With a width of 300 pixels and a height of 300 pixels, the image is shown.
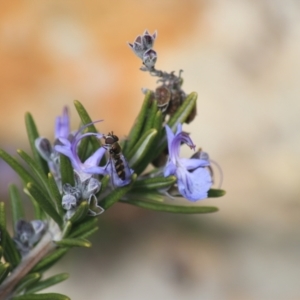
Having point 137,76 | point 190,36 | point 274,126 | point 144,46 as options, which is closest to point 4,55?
point 137,76

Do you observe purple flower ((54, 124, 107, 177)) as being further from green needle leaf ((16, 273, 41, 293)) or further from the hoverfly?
green needle leaf ((16, 273, 41, 293))

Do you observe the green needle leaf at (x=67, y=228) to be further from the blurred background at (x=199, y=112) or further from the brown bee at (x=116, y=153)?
the blurred background at (x=199, y=112)

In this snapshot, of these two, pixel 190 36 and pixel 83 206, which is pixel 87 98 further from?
pixel 83 206

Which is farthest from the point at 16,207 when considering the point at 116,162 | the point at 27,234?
the point at 116,162

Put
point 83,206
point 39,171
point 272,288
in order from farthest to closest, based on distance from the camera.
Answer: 1. point 272,288
2. point 39,171
3. point 83,206

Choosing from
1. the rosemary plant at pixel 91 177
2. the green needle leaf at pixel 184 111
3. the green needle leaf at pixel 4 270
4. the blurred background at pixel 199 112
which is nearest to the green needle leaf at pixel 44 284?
the rosemary plant at pixel 91 177

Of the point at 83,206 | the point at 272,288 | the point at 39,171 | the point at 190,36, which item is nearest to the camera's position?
the point at 83,206

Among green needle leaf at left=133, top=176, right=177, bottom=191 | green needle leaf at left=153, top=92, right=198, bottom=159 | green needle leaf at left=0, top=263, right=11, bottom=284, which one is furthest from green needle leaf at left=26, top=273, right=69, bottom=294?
green needle leaf at left=153, top=92, right=198, bottom=159

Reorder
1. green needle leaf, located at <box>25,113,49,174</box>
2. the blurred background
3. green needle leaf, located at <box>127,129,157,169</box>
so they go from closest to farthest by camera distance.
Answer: green needle leaf, located at <box>127,129,157,169</box> < green needle leaf, located at <box>25,113,49,174</box> < the blurred background
